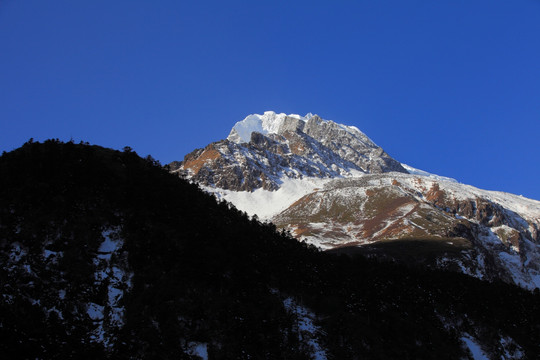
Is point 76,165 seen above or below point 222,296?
above

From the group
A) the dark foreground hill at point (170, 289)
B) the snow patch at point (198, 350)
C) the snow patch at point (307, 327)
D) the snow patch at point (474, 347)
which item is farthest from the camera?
the snow patch at point (474, 347)

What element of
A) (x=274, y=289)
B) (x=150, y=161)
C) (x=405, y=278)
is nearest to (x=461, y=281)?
(x=405, y=278)

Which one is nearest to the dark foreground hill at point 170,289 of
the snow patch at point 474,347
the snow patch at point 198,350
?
the snow patch at point 198,350

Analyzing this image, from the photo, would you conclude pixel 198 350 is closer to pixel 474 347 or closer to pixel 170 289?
pixel 170 289

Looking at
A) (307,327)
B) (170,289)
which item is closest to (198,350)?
(170,289)

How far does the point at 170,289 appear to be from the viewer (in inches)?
1991

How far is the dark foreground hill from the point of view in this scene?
141ft

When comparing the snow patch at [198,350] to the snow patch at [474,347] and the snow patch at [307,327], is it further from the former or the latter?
the snow patch at [474,347]

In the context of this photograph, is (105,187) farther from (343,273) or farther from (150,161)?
(343,273)

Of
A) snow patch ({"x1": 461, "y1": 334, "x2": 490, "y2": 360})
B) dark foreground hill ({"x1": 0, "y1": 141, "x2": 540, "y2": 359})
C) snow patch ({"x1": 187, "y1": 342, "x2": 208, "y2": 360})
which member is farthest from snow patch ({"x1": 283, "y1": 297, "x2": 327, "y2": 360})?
snow patch ({"x1": 461, "y1": 334, "x2": 490, "y2": 360})

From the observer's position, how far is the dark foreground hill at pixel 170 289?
141 ft

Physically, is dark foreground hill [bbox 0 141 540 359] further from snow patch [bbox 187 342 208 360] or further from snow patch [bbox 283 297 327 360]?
snow patch [bbox 283 297 327 360]

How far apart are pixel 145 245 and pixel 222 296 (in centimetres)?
1174

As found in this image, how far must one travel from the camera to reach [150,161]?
84438 millimetres
